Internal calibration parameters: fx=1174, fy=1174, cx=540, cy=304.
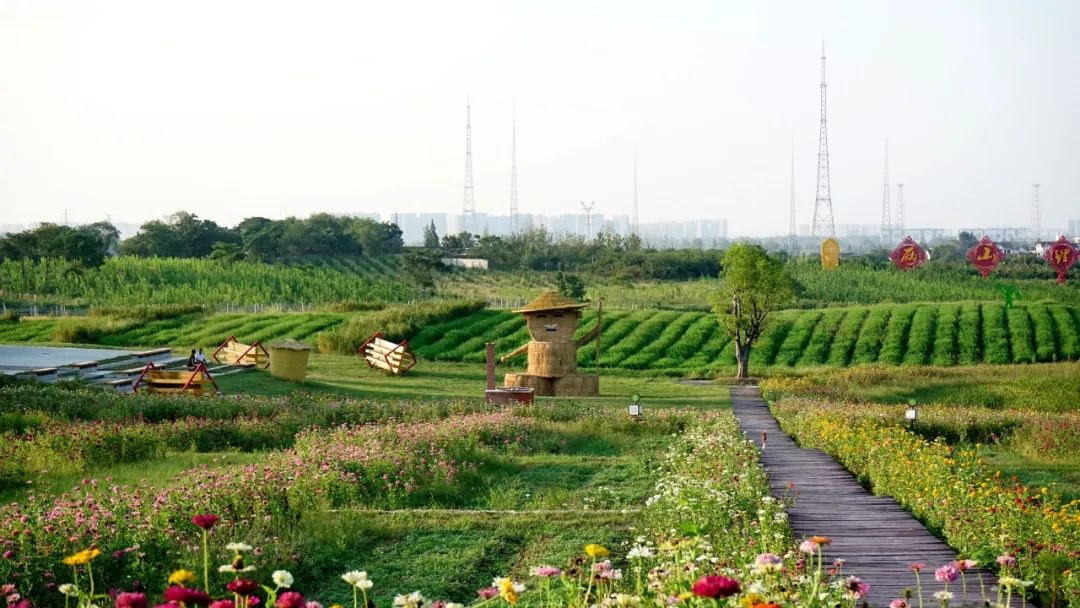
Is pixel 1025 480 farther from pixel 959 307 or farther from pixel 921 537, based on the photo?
pixel 959 307

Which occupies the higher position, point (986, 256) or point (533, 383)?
point (986, 256)

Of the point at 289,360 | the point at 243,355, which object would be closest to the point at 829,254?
the point at 243,355

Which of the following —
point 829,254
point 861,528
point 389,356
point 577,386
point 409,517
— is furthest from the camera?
point 829,254

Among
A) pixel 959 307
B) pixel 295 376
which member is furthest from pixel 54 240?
pixel 959 307

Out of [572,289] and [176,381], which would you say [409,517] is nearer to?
[176,381]

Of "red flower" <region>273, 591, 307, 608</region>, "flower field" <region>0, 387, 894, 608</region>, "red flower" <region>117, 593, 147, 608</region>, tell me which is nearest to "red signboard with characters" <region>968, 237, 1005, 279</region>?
"flower field" <region>0, 387, 894, 608</region>

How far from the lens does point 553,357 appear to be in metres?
27.9

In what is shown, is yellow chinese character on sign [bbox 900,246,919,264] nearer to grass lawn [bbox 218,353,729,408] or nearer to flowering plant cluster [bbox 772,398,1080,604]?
grass lawn [bbox 218,353,729,408]

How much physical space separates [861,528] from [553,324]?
16.5 meters

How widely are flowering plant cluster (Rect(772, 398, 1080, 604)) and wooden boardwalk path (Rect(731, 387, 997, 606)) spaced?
0.23 meters

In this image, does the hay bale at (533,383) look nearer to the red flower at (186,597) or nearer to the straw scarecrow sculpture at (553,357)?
the straw scarecrow sculpture at (553,357)

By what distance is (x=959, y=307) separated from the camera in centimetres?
4647

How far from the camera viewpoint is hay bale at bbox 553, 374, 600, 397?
28016 mm

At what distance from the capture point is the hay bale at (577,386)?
28.0m
